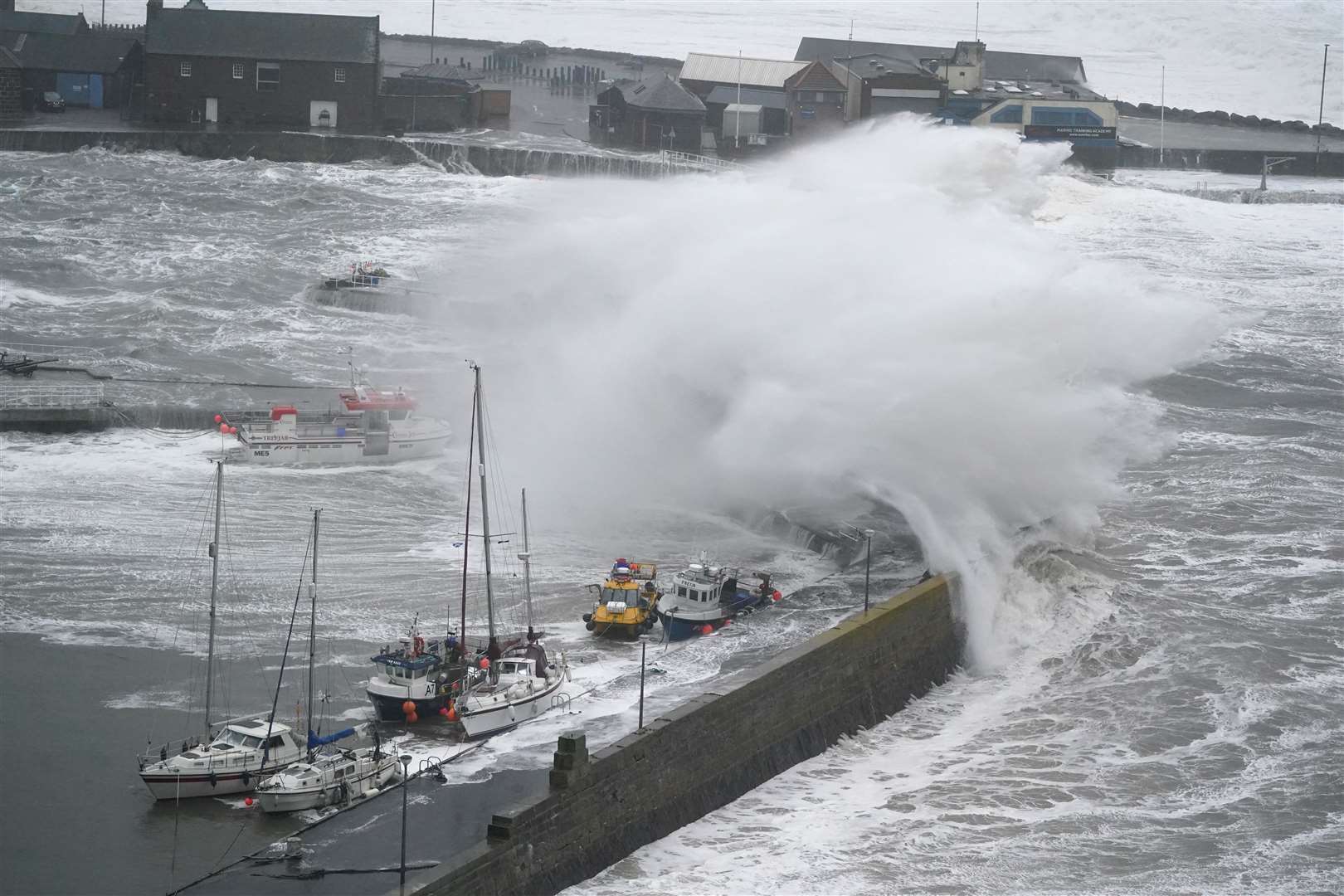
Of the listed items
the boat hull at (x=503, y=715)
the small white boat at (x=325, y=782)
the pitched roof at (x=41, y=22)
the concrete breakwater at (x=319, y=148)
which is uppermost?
the pitched roof at (x=41, y=22)

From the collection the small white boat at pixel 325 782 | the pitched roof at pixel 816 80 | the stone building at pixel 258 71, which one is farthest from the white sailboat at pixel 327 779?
the pitched roof at pixel 816 80

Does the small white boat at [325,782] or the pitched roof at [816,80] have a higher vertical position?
the pitched roof at [816,80]

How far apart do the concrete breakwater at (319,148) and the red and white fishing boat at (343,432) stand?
861 inches

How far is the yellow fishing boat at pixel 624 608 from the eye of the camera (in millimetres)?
21922

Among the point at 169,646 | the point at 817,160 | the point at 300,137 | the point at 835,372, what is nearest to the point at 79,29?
the point at 300,137

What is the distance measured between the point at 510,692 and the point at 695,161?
36.0m

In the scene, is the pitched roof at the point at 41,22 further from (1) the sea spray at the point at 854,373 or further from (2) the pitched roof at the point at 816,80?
(1) the sea spray at the point at 854,373

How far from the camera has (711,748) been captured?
18.4m

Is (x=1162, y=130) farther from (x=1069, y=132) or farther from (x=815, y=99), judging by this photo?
(x=815, y=99)

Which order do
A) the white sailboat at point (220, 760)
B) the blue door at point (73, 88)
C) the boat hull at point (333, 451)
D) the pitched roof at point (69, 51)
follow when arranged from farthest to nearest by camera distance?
the blue door at point (73, 88)
the pitched roof at point (69, 51)
the boat hull at point (333, 451)
the white sailboat at point (220, 760)

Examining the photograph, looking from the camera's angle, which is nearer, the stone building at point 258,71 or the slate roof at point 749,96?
the stone building at point 258,71

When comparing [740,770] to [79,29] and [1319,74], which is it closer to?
[79,29]

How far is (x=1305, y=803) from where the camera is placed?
18891 millimetres

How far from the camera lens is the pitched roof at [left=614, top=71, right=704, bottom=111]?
184ft
